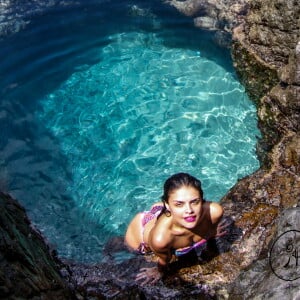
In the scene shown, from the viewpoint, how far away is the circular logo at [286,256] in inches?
144

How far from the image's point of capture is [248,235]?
18.9 ft

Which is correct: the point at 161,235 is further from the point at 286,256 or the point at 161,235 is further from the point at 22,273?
the point at 22,273

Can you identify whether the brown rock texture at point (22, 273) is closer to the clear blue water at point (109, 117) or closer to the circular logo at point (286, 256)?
the circular logo at point (286, 256)

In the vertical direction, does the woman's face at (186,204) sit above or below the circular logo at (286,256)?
above

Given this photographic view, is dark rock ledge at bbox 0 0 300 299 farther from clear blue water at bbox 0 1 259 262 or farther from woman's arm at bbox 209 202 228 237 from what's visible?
clear blue water at bbox 0 1 259 262

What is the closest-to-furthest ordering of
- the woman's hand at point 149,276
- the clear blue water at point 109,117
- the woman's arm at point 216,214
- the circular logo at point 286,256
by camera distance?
the circular logo at point 286,256 → the woman's arm at point 216,214 → the woman's hand at point 149,276 → the clear blue water at point 109,117

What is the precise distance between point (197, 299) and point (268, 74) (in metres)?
5.14

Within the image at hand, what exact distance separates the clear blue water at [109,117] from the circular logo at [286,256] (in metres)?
3.44

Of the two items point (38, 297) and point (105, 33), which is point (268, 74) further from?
point (38, 297)

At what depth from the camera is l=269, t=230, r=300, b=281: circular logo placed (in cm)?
365

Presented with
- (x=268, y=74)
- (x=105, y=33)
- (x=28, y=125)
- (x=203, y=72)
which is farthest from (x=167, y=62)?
(x=28, y=125)

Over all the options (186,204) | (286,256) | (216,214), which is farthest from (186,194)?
(286,256)

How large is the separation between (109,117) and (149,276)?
16.0 feet

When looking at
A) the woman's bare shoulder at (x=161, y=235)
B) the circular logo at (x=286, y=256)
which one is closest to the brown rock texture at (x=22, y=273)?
the woman's bare shoulder at (x=161, y=235)
